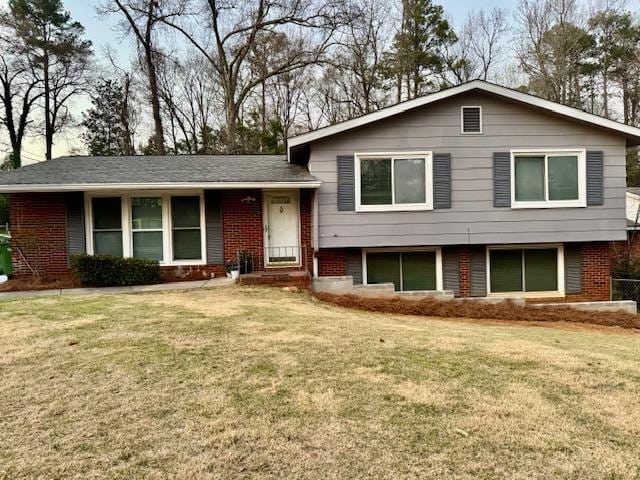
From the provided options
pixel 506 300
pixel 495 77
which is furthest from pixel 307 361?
pixel 495 77

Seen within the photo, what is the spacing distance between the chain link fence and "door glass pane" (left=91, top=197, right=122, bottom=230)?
484 inches

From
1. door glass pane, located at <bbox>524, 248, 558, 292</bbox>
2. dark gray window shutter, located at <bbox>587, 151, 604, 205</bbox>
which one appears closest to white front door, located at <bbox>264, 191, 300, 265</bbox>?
door glass pane, located at <bbox>524, 248, 558, 292</bbox>

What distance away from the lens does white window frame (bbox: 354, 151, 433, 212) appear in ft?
30.6

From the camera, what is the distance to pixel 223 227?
31.8ft

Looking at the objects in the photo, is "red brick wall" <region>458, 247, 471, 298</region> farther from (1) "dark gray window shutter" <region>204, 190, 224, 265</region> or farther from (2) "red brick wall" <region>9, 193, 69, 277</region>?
(2) "red brick wall" <region>9, 193, 69, 277</region>

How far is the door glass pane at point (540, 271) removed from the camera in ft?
32.8

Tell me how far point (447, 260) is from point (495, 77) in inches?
648

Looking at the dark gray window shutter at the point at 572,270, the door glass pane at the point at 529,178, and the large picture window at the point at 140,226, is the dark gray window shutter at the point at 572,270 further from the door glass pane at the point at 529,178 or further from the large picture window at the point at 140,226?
the large picture window at the point at 140,226

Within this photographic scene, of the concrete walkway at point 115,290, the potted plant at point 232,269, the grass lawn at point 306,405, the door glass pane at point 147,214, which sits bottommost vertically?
the grass lawn at point 306,405

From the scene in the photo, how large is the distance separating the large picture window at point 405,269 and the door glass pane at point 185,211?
14.0 ft

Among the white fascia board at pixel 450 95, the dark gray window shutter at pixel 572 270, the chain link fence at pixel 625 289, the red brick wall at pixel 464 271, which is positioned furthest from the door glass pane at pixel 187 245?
the chain link fence at pixel 625 289

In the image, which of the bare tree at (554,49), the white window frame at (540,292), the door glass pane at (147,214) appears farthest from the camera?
the bare tree at (554,49)

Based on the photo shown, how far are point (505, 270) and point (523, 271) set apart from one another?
1.47 ft

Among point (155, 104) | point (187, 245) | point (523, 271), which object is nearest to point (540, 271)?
point (523, 271)
